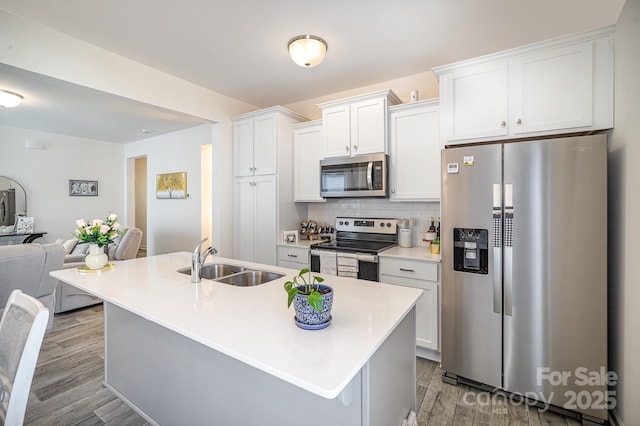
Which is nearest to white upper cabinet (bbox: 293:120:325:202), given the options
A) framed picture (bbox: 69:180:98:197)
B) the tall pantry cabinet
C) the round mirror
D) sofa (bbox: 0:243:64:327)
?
the tall pantry cabinet

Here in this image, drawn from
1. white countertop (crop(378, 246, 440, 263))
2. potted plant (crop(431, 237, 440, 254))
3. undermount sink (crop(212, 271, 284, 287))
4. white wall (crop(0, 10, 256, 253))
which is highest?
white wall (crop(0, 10, 256, 253))

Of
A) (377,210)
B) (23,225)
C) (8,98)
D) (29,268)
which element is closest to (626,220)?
(377,210)

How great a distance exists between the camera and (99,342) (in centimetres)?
283

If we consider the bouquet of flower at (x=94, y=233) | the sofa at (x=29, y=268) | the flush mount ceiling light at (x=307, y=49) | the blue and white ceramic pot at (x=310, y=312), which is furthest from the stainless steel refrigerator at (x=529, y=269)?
the sofa at (x=29, y=268)

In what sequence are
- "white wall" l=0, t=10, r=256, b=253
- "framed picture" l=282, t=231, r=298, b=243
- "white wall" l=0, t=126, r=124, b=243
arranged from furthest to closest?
"white wall" l=0, t=126, r=124, b=243 < "framed picture" l=282, t=231, r=298, b=243 < "white wall" l=0, t=10, r=256, b=253

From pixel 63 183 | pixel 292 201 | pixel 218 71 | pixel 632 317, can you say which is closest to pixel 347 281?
pixel 632 317

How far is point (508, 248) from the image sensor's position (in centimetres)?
197

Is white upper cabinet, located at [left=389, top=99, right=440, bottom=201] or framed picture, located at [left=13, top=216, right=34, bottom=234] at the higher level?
white upper cabinet, located at [left=389, top=99, right=440, bottom=201]

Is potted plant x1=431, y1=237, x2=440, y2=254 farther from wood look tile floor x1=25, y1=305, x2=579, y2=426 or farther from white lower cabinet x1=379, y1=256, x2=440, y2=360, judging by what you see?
wood look tile floor x1=25, y1=305, x2=579, y2=426

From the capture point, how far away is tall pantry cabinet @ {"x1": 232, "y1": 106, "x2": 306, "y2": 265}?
11.2ft

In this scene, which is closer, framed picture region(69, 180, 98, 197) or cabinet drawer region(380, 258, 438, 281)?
cabinet drawer region(380, 258, 438, 281)

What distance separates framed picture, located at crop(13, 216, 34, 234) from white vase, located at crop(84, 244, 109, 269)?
16.5 ft

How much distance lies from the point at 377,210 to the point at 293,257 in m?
1.07

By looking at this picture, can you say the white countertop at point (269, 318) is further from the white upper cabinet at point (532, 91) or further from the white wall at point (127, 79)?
the white wall at point (127, 79)
